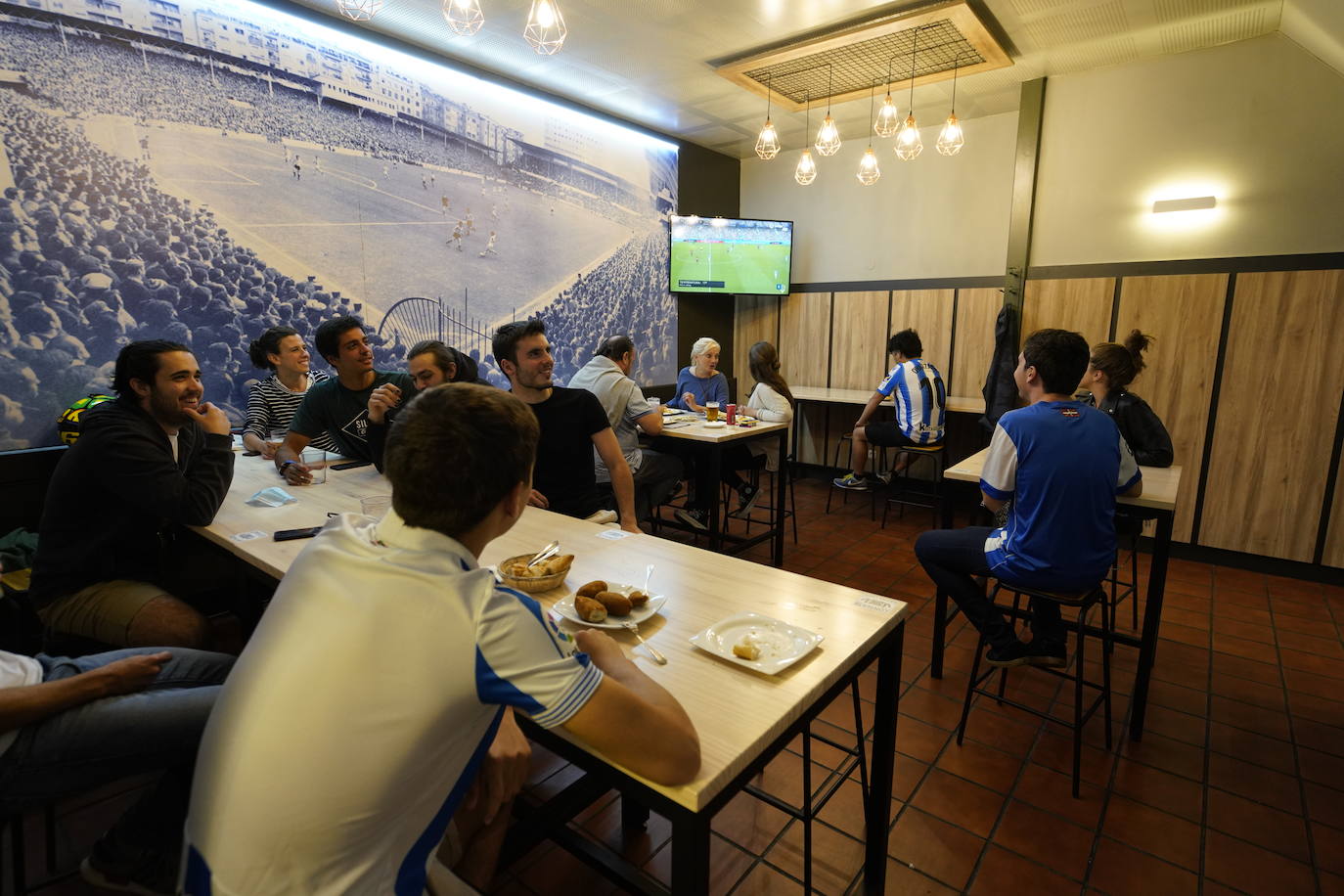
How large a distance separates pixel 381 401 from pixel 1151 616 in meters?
3.12

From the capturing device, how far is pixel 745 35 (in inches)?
154

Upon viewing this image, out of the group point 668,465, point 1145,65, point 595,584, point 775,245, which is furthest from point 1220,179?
point 595,584

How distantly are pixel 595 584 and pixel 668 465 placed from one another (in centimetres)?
254

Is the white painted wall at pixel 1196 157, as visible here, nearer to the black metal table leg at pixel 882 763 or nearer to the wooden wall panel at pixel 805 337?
the wooden wall panel at pixel 805 337

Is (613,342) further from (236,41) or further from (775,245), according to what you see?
(775,245)

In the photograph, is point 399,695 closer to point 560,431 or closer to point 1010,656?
point 560,431

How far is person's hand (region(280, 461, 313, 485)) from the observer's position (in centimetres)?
256

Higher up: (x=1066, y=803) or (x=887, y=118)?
(x=887, y=118)

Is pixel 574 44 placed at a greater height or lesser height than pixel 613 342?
greater

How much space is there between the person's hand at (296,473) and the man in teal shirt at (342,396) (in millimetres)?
222

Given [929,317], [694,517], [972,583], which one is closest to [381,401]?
[694,517]

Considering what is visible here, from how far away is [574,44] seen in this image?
407cm

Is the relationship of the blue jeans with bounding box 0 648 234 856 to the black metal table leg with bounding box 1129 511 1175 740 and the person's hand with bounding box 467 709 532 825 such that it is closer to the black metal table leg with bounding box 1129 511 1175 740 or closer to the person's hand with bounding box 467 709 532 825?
the person's hand with bounding box 467 709 532 825

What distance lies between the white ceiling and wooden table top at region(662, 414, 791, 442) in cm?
231
